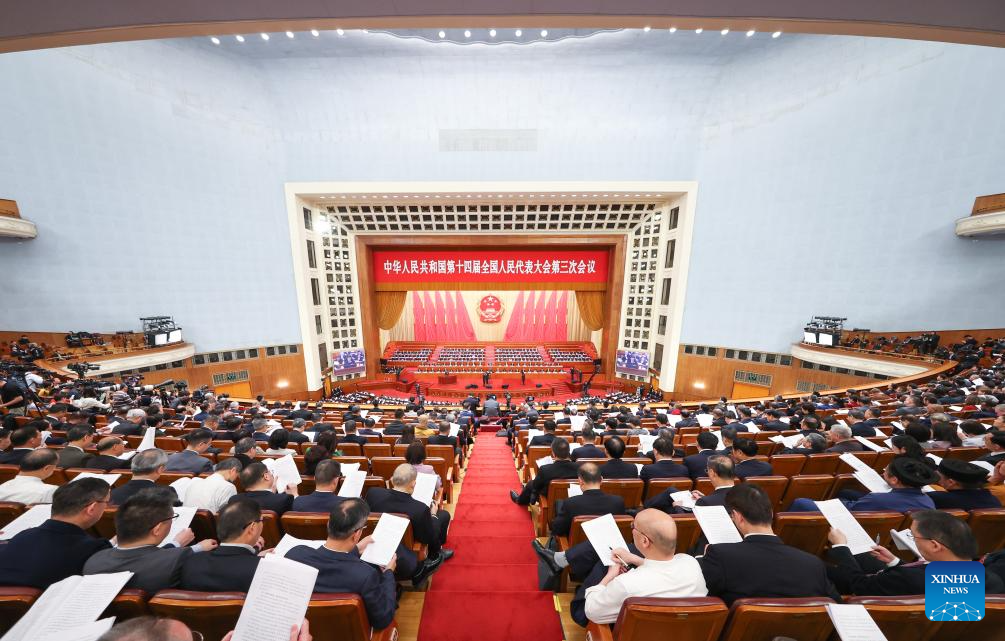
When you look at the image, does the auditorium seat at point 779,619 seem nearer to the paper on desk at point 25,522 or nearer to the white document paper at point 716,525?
the white document paper at point 716,525

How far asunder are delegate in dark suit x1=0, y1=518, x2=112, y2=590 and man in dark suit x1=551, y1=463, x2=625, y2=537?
3.07m

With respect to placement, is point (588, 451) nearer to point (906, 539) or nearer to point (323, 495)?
point (906, 539)

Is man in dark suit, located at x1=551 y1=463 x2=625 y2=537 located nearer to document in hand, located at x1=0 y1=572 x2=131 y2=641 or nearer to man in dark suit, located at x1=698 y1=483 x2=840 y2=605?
man in dark suit, located at x1=698 y1=483 x2=840 y2=605

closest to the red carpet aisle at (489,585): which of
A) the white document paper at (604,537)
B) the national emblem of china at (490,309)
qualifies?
the white document paper at (604,537)

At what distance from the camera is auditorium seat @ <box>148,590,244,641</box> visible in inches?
57.2

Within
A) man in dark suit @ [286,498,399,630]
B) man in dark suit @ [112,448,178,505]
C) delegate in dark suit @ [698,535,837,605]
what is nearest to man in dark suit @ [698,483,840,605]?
delegate in dark suit @ [698,535,837,605]

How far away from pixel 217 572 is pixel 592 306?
57.7 feet

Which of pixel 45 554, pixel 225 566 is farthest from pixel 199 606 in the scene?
pixel 45 554

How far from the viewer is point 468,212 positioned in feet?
48.7

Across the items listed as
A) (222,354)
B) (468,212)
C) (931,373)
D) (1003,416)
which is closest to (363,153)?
(468,212)

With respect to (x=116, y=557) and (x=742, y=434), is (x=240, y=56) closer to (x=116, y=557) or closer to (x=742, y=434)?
(x=116, y=557)

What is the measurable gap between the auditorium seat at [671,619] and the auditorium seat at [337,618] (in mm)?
1263

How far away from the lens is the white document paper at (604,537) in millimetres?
1962

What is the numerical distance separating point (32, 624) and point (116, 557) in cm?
45
